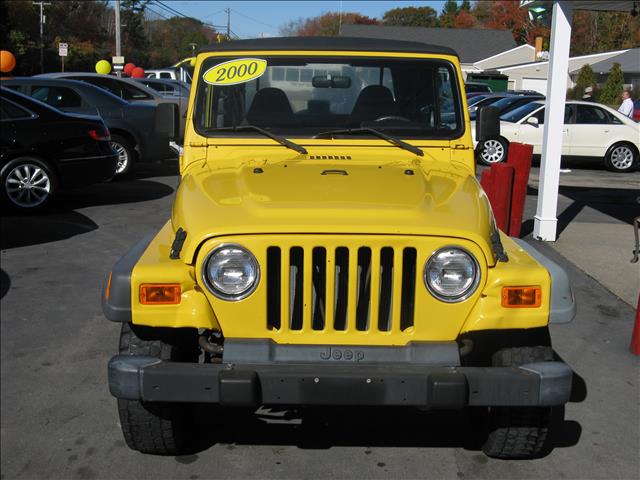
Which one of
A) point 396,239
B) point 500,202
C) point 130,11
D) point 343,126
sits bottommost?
point 500,202

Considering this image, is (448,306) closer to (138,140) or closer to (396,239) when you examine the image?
(396,239)

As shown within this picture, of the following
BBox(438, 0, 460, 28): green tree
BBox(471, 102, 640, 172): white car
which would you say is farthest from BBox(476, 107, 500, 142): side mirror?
BBox(438, 0, 460, 28): green tree

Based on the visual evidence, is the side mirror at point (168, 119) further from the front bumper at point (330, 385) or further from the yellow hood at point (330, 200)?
the front bumper at point (330, 385)

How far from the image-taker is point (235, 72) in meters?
4.81

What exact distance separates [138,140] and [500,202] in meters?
6.60

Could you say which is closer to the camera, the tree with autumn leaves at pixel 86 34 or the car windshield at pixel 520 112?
the car windshield at pixel 520 112

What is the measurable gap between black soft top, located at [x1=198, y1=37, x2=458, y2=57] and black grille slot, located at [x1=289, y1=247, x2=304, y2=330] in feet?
6.23

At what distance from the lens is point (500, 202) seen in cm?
914

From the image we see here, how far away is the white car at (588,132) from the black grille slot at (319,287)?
13.7 m

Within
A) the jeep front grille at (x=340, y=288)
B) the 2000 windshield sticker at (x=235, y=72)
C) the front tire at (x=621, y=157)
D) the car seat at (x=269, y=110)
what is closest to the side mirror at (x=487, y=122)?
the car seat at (x=269, y=110)

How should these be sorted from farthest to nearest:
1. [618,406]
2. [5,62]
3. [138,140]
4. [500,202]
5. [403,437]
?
1. [5,62]
2. [138,140]
3. [500,202]
4. [618,406]
5. [403,437]

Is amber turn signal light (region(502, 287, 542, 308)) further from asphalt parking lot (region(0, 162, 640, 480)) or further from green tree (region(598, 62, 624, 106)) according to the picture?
green tree (region(598, 62, 624, 106))

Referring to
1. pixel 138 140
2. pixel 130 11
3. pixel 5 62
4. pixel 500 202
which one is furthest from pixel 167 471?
pixel 130 11

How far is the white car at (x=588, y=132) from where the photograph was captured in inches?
659
